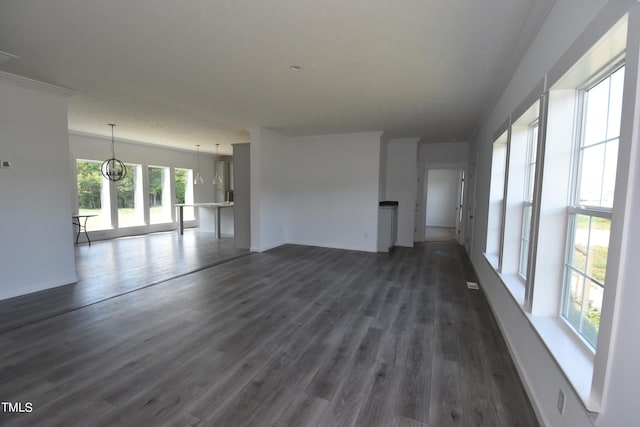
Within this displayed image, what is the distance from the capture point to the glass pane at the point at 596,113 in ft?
4.96

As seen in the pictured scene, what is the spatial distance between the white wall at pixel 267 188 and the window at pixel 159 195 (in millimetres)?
4628

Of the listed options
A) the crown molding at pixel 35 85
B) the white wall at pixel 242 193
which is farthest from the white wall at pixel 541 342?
the crown molding at pixel 35 85

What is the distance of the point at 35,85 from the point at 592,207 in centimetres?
545

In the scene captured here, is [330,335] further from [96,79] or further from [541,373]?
[96,79]

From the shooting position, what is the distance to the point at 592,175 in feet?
5.32

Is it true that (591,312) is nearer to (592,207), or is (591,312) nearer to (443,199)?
(592,207)

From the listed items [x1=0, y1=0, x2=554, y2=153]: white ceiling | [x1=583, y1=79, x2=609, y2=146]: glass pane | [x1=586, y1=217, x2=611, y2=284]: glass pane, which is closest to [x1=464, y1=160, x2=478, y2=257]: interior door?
[x1=0, y1=0, x2=554, y2=153]: white ceiling

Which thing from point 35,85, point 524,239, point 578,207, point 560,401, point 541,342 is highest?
point 35,85

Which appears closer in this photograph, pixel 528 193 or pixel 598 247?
pixel 598 247

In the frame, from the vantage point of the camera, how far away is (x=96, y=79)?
336cm

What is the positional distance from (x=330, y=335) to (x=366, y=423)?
1046 millimetres

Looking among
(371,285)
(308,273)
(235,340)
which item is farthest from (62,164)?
(371,285)

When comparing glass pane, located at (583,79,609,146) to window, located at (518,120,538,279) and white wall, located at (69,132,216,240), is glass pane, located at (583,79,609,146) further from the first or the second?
white wall, located at (69,132,216,240)

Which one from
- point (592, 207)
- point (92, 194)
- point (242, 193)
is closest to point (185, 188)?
point (92, 194)
